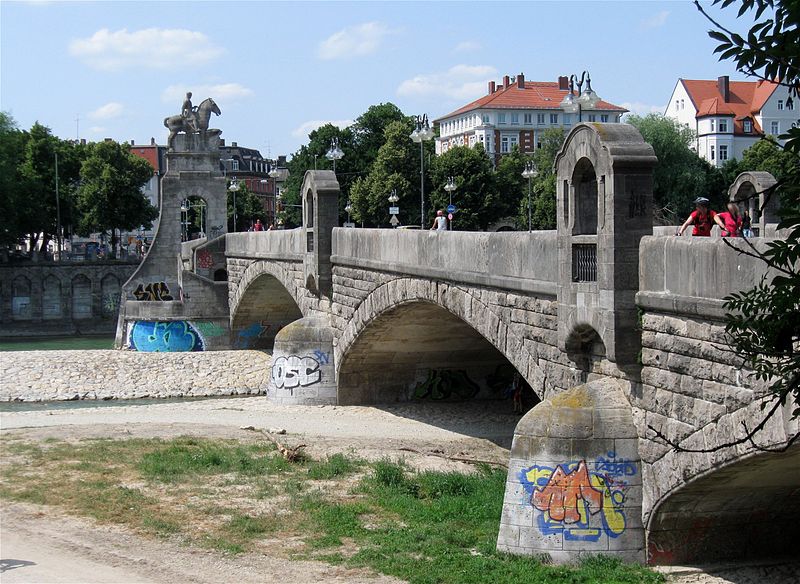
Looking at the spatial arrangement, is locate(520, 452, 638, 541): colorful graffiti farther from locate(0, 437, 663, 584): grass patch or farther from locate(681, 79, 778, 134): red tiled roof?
locate(681, 79, 778, 134): red tiled roof

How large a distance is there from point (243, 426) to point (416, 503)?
972 cm

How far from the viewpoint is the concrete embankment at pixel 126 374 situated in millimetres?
38344

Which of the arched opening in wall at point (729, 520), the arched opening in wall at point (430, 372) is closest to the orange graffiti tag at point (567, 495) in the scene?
the arched opening in wall at point (729, 520)

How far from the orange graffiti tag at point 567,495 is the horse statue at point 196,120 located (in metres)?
43.1

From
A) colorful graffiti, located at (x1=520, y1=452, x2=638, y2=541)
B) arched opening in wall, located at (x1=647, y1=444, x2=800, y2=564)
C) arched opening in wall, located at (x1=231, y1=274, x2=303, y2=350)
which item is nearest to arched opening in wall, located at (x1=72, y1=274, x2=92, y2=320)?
arched opening in wall, located at (x1=231, y1=274, x2=303, y2=350)

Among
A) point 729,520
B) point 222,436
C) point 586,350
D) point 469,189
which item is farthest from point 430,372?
point 469,189

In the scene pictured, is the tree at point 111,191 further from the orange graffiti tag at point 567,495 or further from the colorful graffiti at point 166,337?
the orange graffiti tag at point 567,495

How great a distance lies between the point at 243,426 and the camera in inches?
1085

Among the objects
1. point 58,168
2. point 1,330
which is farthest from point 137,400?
point 58,168

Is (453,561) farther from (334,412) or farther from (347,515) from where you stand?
(334,412)

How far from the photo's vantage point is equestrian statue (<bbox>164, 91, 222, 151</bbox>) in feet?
181

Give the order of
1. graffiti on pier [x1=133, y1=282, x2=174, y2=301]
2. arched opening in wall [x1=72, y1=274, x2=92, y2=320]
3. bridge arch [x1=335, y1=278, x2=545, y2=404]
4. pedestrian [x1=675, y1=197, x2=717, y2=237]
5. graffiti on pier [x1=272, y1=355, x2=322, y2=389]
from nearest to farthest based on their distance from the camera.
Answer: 1. pedestrian [x1=675, y1=197, x2=717, y2=237]
2. bridge arch [x1=335, y1=278, x2=545, y2=404]
3. graffiti on pier [x1=272, y1=355, x2=322, y2=389]
4. graffiti on pier [x1=133, y1=282, x2=174, y2=301]
5. arched opening in wall [x1=72, y1=274, x2=92, y2=320]

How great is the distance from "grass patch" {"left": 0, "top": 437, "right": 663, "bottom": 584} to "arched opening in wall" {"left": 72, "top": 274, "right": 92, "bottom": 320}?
55.8 m

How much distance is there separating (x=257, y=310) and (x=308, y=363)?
57.9 feet
